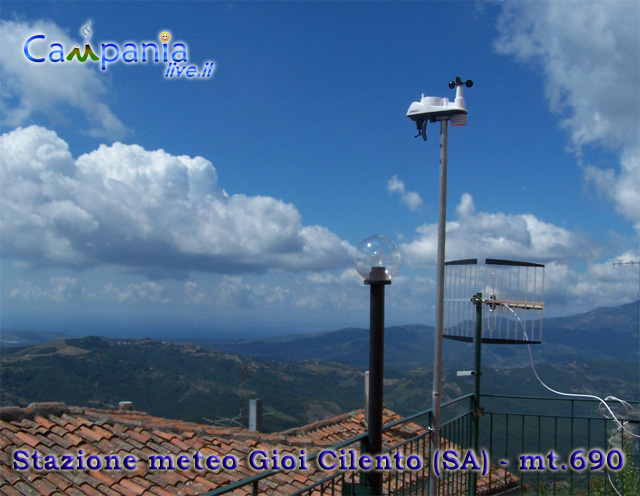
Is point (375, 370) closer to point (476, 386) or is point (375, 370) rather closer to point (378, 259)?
point (378, 259)

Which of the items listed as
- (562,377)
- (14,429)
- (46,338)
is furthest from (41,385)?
(46,338)

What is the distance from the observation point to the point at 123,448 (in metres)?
7.22

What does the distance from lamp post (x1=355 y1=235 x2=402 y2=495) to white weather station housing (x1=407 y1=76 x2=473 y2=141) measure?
144cm

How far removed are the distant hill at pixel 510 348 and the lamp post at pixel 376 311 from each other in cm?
9574

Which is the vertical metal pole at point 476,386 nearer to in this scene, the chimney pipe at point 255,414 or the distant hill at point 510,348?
the chimney pipe at point 255,414

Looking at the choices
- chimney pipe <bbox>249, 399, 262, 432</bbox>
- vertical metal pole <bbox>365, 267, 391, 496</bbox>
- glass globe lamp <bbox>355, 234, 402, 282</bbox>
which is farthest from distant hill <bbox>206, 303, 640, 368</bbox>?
glass globe lamp <bbox>355, 234, 402, 282</bbox>

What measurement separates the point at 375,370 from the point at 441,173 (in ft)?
5.67

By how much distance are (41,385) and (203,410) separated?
47.1ft

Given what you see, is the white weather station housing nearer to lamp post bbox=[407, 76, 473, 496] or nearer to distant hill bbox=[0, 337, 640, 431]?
lamp post bbox=[407, 76, 473, 496]

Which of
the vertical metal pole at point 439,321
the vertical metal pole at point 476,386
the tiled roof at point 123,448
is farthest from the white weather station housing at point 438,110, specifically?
the tiled roof at point 123,448

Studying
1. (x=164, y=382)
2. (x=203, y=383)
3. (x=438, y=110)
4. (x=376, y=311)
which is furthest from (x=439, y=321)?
(x=164, y=382)

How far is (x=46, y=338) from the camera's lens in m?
151

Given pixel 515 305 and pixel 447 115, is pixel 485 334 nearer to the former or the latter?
pixel 515 305

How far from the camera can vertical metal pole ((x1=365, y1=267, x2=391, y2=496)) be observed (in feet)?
9.30
